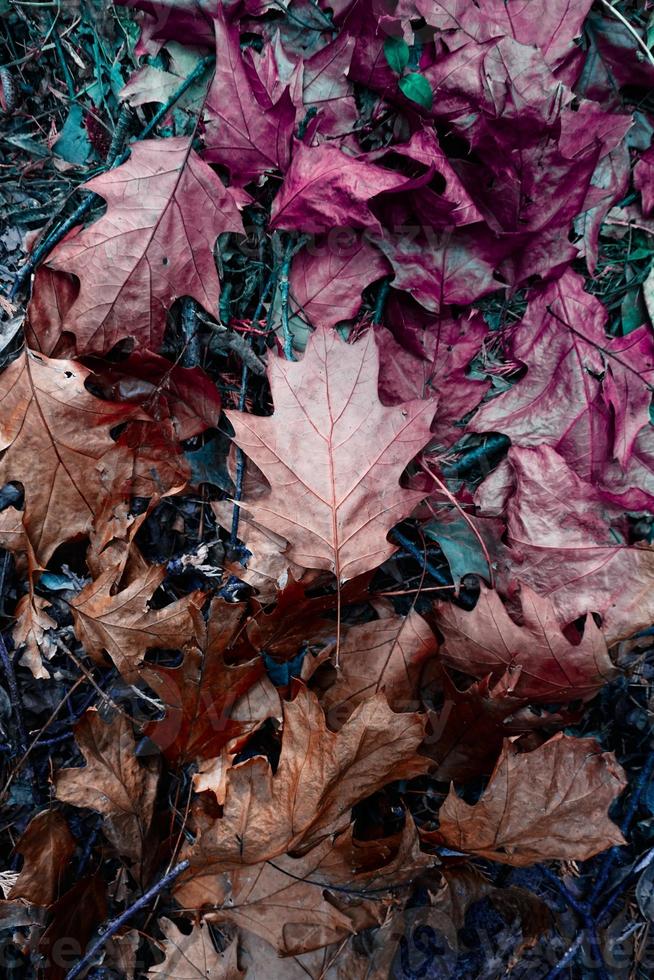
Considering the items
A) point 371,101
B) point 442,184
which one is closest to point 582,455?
point 442,184

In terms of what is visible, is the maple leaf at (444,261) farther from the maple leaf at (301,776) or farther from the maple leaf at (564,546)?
the maple leaf at (301,776)

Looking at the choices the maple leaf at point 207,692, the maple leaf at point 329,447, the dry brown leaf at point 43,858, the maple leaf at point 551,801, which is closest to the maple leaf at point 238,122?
the maple leaf at point 329,447

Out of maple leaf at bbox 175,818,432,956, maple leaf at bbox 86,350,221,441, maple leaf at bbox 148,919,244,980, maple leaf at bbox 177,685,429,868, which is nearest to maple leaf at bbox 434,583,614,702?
maple leaf at bbox 177,685,429,868

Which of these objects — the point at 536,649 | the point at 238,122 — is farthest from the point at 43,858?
the point at 238,122

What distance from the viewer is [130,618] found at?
161 cm

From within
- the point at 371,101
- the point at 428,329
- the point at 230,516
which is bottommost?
the point at 230,516

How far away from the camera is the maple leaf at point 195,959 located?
1.54 metres

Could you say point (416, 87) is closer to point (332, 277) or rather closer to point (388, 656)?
point (332, 277)

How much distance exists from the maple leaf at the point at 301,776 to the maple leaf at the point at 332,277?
924 millimetres

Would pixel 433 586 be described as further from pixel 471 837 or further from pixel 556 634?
pixel 471 837

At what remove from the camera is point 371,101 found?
1736 mm

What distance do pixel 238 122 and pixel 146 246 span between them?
373mm

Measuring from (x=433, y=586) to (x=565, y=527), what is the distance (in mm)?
363

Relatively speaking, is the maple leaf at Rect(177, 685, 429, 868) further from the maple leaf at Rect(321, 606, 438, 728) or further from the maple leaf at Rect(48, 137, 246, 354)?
the maple leaf at Rect(48, 137, 246, 354)
